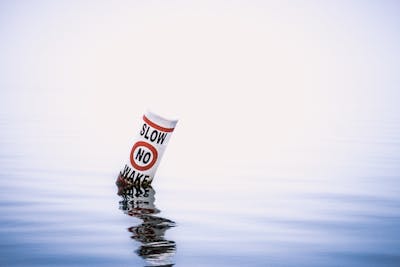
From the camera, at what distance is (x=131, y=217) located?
627 centimetres

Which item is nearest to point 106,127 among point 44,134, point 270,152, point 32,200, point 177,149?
point 44,134

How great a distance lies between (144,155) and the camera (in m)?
8.00

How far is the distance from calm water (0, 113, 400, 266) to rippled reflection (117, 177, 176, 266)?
0.04 feet

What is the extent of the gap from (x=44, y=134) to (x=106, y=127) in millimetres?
4148

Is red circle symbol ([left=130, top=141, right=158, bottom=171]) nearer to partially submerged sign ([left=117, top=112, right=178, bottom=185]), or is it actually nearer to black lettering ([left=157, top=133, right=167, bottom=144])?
partially submerged sign ([left=117, top=112, right=178, bottom=185])

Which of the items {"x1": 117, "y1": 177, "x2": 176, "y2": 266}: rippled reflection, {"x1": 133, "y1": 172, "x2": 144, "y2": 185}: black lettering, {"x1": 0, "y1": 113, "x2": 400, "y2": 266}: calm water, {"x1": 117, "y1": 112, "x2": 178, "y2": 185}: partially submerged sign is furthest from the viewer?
{"x1": 133, "y1": 172, "x2": 144, "y2": 185}: black lettering

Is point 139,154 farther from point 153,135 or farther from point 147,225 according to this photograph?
point 147,225

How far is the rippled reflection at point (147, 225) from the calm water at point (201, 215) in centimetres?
1

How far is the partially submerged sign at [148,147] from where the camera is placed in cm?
791

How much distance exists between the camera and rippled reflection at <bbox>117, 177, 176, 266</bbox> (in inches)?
190

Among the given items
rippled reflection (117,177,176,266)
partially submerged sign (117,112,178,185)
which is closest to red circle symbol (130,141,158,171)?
partially submerged sign (117,112,178,185)

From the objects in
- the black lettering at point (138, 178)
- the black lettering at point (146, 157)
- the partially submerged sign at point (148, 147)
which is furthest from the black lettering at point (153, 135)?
the black lettering at point (138, 178)

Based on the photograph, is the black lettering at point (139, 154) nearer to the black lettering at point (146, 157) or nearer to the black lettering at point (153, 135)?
the black lettering at point (146, 157)

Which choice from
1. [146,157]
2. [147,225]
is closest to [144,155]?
[146,157]
